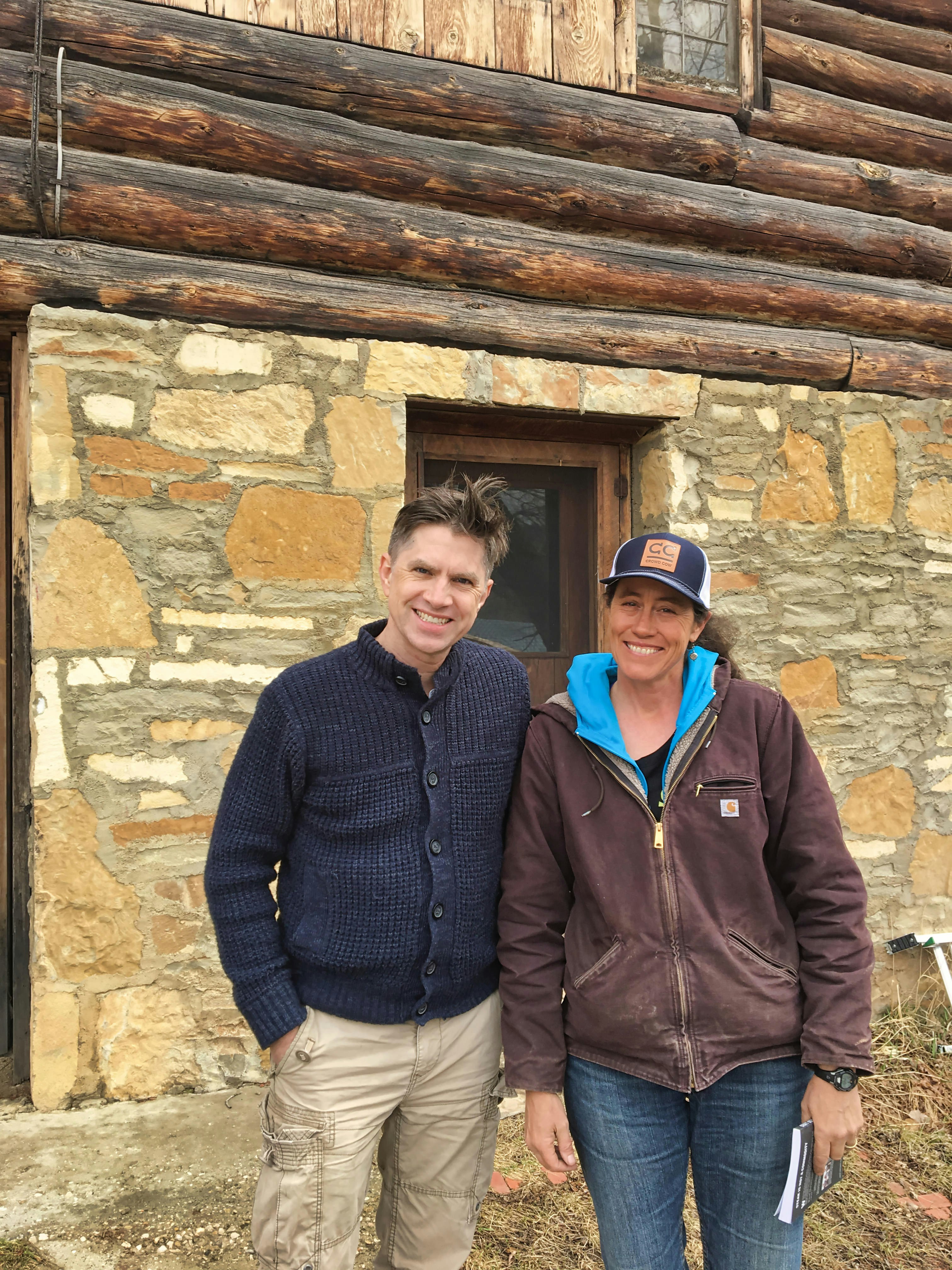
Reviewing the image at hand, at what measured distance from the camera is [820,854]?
1684 millimetres

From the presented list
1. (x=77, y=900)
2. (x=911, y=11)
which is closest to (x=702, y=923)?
(x=77, y=900)

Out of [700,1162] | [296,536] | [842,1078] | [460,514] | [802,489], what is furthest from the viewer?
[802,489]

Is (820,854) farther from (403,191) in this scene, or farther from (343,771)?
(403,191)

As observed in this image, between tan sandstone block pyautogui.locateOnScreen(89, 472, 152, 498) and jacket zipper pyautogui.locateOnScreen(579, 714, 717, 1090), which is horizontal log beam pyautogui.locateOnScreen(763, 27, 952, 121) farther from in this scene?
jacket zipper pyautogui.locateOnScreen(579, 714, 717, 1090)

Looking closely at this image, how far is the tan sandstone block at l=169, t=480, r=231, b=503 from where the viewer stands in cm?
307

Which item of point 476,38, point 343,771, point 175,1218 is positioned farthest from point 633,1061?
point 476,38

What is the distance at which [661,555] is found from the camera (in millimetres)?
1773

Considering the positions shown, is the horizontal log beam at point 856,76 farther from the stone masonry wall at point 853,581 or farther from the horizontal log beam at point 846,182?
the stone masonry wall at point 853,581

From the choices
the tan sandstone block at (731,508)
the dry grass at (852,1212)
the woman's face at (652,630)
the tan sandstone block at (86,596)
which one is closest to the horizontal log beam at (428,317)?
the tan sandstone block at (731,508)

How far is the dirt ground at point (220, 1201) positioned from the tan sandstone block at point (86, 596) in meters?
1.53

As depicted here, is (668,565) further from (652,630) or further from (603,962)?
(603,962)

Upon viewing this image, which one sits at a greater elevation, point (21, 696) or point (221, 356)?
point (221, 356)

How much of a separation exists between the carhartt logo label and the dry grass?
1638 mm

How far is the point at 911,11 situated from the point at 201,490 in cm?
410
